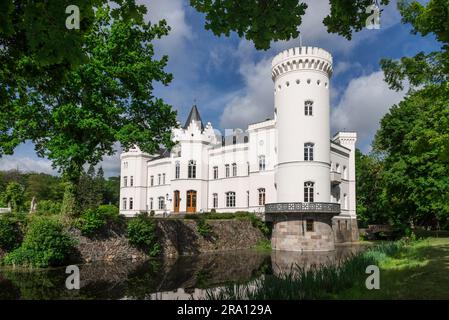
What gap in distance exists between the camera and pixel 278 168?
30188 millimetres

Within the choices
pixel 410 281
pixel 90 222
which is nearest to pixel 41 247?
pixel 90 222

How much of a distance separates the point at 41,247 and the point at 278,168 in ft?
60.9

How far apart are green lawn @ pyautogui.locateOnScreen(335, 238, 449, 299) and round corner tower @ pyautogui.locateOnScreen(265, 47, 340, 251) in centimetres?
1487

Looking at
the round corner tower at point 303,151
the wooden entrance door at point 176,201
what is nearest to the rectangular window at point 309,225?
the round corner tower at point 303,151

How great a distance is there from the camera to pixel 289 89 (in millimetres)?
30078

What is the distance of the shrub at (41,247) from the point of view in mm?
16719

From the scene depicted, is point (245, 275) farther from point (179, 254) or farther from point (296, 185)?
point (296, 185)

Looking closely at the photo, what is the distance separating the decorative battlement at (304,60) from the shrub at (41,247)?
68.5 feet

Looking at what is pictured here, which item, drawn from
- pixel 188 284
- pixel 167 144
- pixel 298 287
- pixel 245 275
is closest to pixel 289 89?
pixel 167 144

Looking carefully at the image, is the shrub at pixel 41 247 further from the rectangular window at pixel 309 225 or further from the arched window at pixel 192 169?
the arched window at pixel 192 169

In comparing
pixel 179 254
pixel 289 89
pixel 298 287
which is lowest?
pixel 179 254

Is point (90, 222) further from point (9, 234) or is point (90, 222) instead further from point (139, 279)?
point (139, 279)

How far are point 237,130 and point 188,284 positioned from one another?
2787 centimetres

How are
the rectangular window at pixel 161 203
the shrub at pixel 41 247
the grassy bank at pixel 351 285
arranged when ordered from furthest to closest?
the rectangular window at pixel 161 203, the shrub at pixel 41 247, the grassy bank at pixel 351 285
